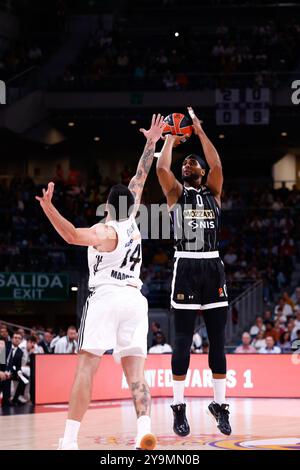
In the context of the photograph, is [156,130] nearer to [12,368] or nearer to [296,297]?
[12,368]

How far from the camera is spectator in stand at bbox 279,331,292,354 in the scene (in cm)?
2046

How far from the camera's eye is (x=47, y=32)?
114 feet

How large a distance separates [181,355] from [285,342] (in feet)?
38.4

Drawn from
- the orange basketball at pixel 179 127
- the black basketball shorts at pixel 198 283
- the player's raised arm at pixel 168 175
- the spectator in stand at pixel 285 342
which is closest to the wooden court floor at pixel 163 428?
the black basketball shorts at pixel 198 283

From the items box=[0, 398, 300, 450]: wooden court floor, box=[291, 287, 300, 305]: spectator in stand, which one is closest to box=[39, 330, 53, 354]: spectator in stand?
box=[0, 398, 300, 450]: wooden court floor

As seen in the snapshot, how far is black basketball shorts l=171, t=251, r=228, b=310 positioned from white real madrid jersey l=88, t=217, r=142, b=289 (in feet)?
3.63

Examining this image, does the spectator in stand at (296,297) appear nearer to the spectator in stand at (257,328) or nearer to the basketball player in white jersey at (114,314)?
the spectator in stand at (257,328)

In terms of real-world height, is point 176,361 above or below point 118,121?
below

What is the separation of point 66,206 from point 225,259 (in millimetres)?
5669

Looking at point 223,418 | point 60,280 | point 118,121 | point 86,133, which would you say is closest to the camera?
point 223,418

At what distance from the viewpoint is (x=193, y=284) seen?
939 cm

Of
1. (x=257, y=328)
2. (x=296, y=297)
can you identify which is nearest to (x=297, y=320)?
(x=257, y=328)

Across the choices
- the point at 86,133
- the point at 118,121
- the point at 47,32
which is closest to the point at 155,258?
the point at 118,121
